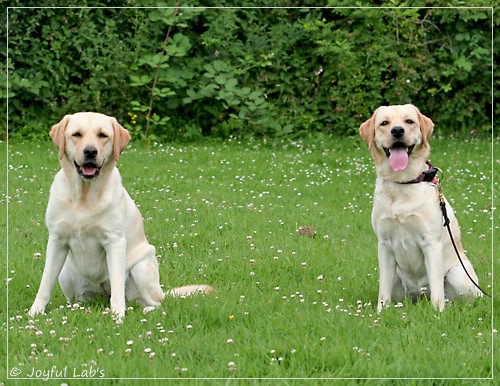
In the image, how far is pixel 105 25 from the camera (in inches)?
504

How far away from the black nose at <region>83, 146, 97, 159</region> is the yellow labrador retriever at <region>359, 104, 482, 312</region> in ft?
6.01

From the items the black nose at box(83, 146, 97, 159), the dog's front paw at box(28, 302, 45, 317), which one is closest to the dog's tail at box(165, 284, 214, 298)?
the dog's front paw at box(28, 302, 45, 317)

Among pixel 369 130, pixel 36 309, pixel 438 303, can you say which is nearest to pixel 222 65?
pixel 369 130

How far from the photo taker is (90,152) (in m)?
5.15

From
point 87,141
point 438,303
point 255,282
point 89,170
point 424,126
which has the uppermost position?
point 424,126

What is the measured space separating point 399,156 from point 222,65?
7421 mm

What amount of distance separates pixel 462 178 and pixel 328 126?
2134mm

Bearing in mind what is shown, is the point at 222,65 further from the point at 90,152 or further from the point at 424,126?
the point at 90,152

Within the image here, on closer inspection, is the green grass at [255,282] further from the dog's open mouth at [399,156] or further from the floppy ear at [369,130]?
the floppy ear at [369,130]

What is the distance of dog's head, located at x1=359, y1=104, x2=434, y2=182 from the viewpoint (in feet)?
17.8

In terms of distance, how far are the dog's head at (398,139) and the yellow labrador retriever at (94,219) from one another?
169 cm

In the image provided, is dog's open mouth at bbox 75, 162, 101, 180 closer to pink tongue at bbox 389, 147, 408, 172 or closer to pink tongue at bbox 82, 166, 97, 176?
pink tongue at bbox 82, 166, 97, 176

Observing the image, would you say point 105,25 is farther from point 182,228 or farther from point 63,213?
point 63,213

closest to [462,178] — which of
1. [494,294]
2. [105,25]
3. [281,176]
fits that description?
[281,176]
